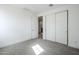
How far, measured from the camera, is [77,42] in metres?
3.18

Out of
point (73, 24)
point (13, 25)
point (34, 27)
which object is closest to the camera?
point (73, 24)

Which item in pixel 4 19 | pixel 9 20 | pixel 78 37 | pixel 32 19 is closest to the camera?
pixel 78 37

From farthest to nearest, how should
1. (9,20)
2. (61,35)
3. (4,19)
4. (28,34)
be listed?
(28,34) → (61,35) → (9,20) → (4,19)

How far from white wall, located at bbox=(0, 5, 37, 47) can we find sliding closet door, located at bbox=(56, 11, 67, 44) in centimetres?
244

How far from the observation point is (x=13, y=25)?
3.90 meters

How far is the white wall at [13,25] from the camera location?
3.36 m

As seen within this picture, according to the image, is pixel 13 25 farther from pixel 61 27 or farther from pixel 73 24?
pixel 73 24

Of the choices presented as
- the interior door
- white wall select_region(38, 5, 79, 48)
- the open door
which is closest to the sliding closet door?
the open door

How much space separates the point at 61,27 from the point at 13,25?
3.16 m


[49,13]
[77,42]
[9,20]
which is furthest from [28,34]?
[77,42]

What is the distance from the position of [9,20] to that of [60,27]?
10.8 ft

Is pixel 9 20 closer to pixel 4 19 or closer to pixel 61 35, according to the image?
pixel 4 19

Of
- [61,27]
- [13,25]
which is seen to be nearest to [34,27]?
[13,25]

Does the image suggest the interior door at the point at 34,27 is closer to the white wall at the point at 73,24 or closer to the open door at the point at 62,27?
the open door at the point at 62,27
